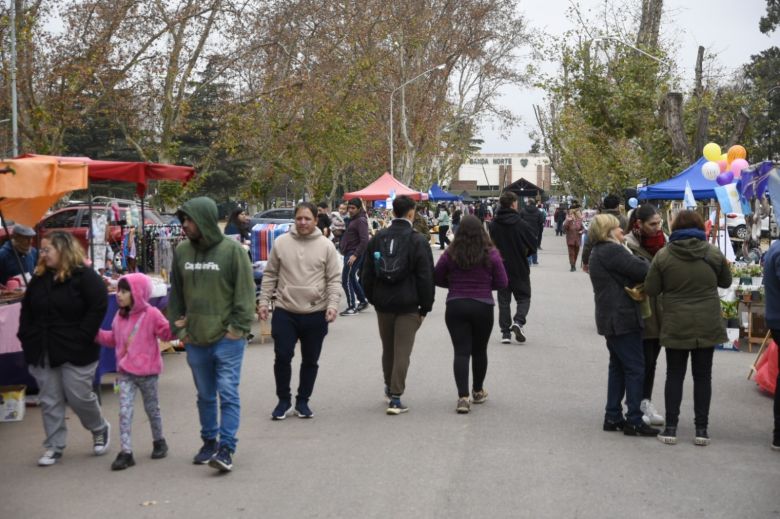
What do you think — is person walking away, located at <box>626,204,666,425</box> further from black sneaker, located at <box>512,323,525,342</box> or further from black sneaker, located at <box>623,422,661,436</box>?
black sneaker, located at <box>512,323,525,342</box>

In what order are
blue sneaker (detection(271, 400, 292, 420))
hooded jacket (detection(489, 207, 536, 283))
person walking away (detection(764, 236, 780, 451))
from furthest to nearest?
hooded jacket (detection(489, 207, 536, 283)), blue sneaker (detection(271, 400, 292, 420)), person walking away (detection(764, 236, 780, 451))

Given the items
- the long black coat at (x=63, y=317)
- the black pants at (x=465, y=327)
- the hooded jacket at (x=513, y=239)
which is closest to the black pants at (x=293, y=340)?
the black pants at (x=465, y=327)

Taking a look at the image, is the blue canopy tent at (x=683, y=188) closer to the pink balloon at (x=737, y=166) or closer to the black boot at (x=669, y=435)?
the pink balloon at (x=737, y=166)

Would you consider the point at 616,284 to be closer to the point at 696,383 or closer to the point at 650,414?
the point at 696,383

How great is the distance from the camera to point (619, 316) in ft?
24.6

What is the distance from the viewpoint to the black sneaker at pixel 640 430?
297 inches

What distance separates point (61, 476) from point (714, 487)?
13.7 ft

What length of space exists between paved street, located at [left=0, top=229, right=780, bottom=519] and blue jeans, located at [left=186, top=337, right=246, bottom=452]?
278mm

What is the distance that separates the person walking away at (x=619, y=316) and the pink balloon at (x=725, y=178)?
268 inches

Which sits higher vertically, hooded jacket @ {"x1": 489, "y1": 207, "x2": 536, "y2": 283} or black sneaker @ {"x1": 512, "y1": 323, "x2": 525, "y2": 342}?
hooded jacket @ {"x1": 489, "y1": 207, "x2": 536, "y2": 283}

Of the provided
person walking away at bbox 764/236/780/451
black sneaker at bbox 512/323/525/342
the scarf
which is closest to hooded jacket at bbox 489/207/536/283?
black sneaker at bbox 512/323/525/342

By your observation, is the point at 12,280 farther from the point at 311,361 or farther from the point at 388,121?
the point at 388,121

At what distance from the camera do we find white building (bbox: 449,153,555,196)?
145m

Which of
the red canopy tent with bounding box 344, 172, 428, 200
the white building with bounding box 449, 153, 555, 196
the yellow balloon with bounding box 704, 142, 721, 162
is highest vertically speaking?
the white building with bounding box 449, 153, 555, 196
